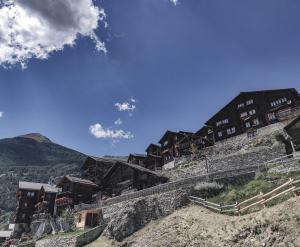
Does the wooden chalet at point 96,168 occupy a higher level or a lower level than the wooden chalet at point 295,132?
higher

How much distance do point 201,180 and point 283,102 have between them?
3405cm

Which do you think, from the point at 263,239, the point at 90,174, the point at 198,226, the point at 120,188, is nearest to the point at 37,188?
the point at 90,174

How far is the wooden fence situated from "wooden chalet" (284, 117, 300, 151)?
67.9 feet

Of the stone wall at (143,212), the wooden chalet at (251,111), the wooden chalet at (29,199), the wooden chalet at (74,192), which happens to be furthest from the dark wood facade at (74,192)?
the wooden chalet at (251,111)

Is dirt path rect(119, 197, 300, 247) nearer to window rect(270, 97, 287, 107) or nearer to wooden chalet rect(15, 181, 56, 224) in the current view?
window rect(270, 97, 287, 107)

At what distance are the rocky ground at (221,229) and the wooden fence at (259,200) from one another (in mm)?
848

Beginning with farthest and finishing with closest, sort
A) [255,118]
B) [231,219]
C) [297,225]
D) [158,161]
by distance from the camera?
1. [158,161]
2. [255,118]
3. [231,219]
4. [297,225]

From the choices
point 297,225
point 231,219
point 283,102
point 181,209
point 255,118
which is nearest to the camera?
point 297,225

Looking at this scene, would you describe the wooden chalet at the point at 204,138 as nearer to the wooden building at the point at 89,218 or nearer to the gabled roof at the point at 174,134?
the gabled roof at the point at 174,134

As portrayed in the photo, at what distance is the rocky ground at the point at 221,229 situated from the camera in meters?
22.5

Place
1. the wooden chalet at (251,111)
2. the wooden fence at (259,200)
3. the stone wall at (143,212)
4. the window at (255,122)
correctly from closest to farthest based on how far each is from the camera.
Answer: the wooden fence at (259,200) < the stone wall at (143,212) < the wooden chalet at (251,111) < the window at (255,122)

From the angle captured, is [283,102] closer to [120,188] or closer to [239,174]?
[239,174]

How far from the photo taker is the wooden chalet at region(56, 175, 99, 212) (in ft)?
226

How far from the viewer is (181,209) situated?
128 ft
